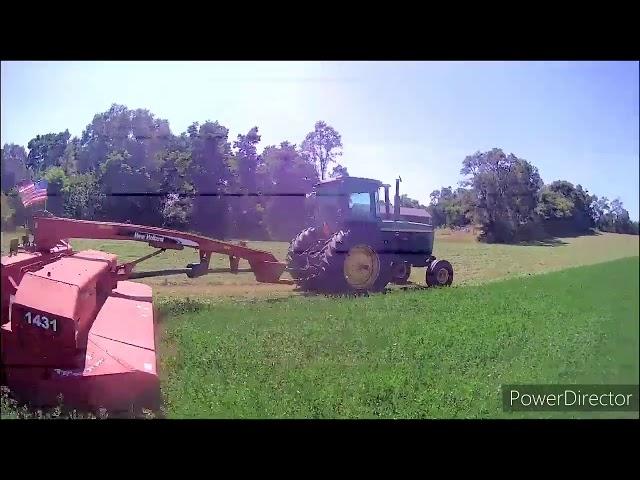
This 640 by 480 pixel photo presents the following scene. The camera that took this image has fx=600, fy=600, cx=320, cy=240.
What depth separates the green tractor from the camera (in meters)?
3.78

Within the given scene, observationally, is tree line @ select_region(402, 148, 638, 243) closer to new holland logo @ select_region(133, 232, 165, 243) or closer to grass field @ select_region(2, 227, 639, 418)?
grass field @ select_region(2, 227, 639, 418)

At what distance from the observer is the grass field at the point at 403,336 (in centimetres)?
349

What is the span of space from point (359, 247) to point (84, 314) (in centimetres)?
171

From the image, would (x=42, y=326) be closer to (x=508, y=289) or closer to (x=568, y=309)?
(x=508, y=289)

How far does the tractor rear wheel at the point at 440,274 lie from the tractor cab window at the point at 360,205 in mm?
530

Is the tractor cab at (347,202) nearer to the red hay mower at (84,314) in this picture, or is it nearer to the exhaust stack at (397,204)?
the exhaust stack at (397,204)

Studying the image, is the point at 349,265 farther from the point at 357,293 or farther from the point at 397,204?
the point at 397,204

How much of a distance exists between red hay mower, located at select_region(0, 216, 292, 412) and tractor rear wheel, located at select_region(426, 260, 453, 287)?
0.95 meters

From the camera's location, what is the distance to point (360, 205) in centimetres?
379

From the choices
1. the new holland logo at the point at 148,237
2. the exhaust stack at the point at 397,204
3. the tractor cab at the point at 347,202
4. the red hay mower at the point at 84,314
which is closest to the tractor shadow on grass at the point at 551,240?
the exhaust stack at the point at 397,204

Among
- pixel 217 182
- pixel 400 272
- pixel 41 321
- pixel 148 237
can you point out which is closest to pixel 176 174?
pixel 217 182
